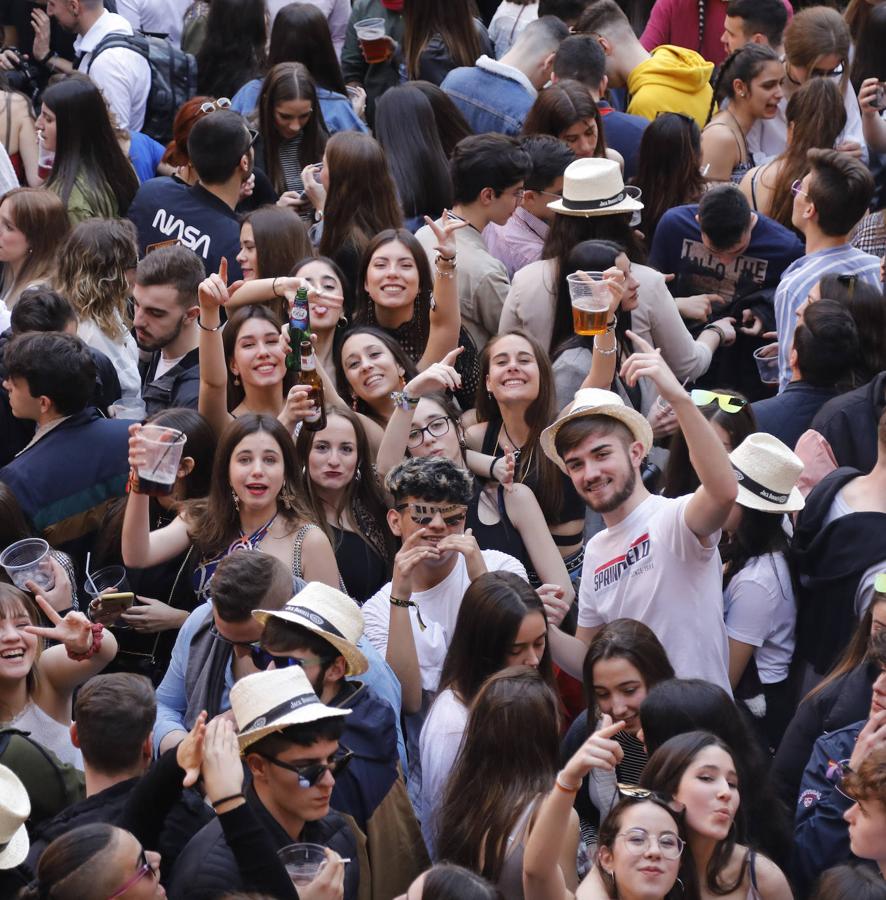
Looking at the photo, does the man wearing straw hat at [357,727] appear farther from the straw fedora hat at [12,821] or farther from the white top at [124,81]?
the white top at [124,81]

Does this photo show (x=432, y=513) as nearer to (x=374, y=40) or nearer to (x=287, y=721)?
(x=287, y=721)

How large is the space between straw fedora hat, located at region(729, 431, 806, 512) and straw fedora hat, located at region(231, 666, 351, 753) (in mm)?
1836

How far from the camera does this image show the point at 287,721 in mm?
3908

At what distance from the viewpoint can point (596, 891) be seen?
4.01m

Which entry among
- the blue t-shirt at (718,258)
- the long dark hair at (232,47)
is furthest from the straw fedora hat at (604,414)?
the long dark hair at (232,47)

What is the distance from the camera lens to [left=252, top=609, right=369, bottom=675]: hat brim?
4.36 metres

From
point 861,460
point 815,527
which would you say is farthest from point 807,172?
point 815,527

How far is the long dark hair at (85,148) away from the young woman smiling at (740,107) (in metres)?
2.91

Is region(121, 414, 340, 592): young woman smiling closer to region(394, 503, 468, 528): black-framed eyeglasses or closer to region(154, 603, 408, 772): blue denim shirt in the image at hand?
region(394, 503, 468, 528): black-framed eyeglasses

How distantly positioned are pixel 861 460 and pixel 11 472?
3.08 m

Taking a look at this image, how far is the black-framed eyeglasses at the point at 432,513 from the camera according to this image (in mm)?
5246

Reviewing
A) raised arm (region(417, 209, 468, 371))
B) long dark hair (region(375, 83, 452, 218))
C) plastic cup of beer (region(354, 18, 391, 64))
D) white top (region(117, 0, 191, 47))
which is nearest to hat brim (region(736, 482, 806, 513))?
raised arm (region(417, 209, 468, 371))

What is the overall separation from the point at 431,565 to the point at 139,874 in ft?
5.82

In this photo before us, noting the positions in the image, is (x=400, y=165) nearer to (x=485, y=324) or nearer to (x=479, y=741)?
(x=485, y=324)
